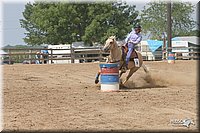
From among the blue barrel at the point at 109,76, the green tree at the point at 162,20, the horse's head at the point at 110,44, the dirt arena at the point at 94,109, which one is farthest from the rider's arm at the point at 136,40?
the green tree at the point at 162,20

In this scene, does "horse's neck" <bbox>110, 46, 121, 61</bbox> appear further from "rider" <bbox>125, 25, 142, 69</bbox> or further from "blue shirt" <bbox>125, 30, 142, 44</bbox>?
Result: "blue shirt" <bbox>125, 30, 142, 44</bbox>

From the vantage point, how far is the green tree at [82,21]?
52.7 metres

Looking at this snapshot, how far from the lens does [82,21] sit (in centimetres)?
5466

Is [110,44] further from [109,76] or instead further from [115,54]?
[109,76]

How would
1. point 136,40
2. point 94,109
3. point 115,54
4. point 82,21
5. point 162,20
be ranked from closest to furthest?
point 94,109 < point 115,54 < point 136,40 < point 82,21 < point 162,20

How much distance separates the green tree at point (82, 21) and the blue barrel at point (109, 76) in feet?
133

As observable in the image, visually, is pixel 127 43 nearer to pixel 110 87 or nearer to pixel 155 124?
pixel 110 87

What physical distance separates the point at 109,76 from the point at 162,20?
60999mm

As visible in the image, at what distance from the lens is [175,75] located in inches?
600

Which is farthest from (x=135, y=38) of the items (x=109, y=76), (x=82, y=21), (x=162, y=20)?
(x=162, y=20)

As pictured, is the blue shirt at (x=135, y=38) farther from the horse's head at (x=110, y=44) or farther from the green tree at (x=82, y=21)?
the green tree at (x=82, y=21)

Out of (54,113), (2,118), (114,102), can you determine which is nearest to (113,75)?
(114,102)

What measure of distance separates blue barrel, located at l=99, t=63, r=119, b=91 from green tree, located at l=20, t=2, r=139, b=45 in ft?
133

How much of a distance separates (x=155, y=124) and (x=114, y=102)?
7.96 ft
